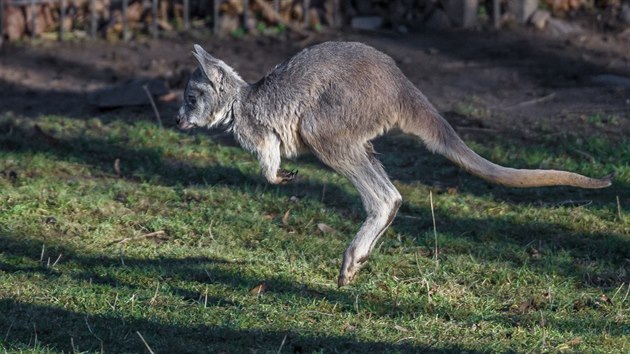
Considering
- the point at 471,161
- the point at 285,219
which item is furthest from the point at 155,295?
the point at 471,161

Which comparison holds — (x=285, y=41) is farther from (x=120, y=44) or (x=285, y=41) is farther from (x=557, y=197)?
(x=557, y=197)

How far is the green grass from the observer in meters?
5.31

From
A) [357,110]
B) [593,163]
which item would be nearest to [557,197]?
[593,163]

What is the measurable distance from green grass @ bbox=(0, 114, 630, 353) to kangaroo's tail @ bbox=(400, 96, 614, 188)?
664 mm

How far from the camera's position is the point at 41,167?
791cm

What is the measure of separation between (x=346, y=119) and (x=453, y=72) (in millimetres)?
4363

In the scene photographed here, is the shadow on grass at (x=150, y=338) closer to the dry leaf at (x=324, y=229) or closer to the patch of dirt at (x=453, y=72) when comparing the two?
the dry leaf at (x=324, y=229)

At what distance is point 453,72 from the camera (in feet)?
32.9

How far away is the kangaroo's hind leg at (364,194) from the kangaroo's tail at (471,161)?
0.96 ft

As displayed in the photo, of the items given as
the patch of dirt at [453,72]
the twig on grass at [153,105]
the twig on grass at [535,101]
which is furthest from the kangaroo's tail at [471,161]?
the twig on grass at [535,101]

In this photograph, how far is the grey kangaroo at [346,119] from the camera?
5.84 metres

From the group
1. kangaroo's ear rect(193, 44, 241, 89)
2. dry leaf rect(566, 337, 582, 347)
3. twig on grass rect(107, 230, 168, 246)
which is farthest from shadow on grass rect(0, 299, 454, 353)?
kangaroo's ear rect(193, 44, 241, 89)

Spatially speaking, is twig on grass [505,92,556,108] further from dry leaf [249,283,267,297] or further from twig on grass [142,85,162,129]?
dry leaf [249,283,267,297]

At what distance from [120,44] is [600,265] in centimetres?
600
